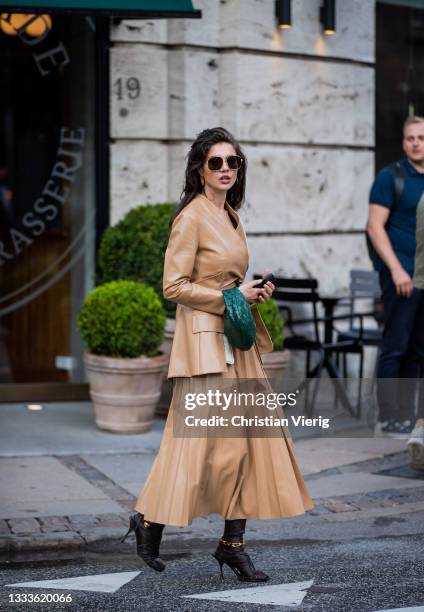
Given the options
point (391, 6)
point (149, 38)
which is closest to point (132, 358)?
point (149, 38)

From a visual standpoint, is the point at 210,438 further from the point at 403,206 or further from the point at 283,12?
the point at 283,12

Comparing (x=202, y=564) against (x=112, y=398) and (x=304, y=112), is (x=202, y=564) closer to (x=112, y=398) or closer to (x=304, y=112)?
(x=112, y=398)

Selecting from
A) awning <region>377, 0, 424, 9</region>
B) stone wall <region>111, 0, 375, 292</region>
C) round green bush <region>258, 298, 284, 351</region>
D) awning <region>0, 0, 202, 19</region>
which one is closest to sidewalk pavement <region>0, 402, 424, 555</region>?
round green bush <region>258, 298, 284, 351</region>

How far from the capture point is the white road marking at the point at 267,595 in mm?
5398

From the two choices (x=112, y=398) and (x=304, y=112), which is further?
(x=304, y=112)

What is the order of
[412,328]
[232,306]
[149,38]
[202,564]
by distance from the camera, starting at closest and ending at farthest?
[232,306], [202,564], [412,328], [149,38]

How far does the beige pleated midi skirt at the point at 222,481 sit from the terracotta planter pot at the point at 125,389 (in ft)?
11.3

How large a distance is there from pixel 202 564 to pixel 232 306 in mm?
1377

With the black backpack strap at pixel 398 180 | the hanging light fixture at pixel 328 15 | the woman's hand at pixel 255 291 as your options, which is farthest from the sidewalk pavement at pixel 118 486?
the hanging light fixture at pixel 328 15

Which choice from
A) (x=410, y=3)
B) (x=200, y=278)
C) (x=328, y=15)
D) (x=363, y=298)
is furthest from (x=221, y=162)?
(x=410, y=3)

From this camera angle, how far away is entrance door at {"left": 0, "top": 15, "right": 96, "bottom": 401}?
1027 centimetres

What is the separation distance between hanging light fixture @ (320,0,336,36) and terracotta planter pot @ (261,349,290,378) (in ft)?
10.4

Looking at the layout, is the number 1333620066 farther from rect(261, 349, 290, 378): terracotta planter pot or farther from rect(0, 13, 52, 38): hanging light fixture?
rect(0, 13, 52, 38): hanging light fixture

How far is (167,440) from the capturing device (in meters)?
5.63
